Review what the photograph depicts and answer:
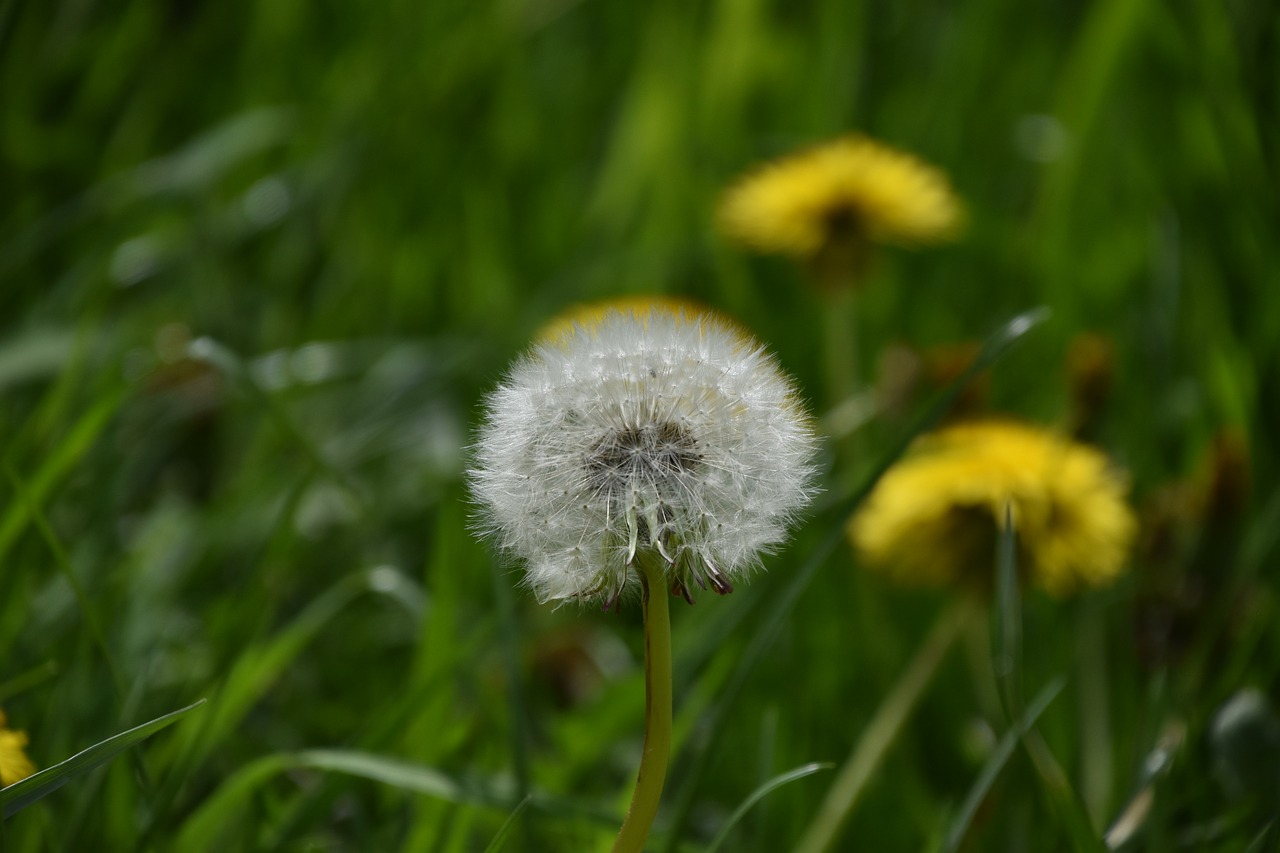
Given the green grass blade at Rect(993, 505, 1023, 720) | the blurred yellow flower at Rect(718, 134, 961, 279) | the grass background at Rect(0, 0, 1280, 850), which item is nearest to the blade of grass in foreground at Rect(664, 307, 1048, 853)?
the grass background at Rect(0, 0, 1280, 850)

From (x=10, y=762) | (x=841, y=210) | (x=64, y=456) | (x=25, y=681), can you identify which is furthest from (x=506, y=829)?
(x=841, y=210)

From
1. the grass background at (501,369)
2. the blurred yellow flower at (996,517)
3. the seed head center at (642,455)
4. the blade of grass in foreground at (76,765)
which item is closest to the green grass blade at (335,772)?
the grass background at (501,369)

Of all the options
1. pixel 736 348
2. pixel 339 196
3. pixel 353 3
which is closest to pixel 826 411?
pixel 339 196

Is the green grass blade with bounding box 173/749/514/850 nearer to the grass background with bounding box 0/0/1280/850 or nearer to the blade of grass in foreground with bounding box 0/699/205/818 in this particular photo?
the grass background with bounding box 0/0/1280/850

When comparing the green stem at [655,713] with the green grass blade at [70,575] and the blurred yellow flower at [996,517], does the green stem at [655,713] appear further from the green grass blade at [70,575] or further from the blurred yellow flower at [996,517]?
the blurred yellow flower at [996,517]

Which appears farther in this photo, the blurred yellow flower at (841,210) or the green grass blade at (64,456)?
the blurred yellow flower at (841,210)

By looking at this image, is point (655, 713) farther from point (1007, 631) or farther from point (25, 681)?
point (25, 681)
